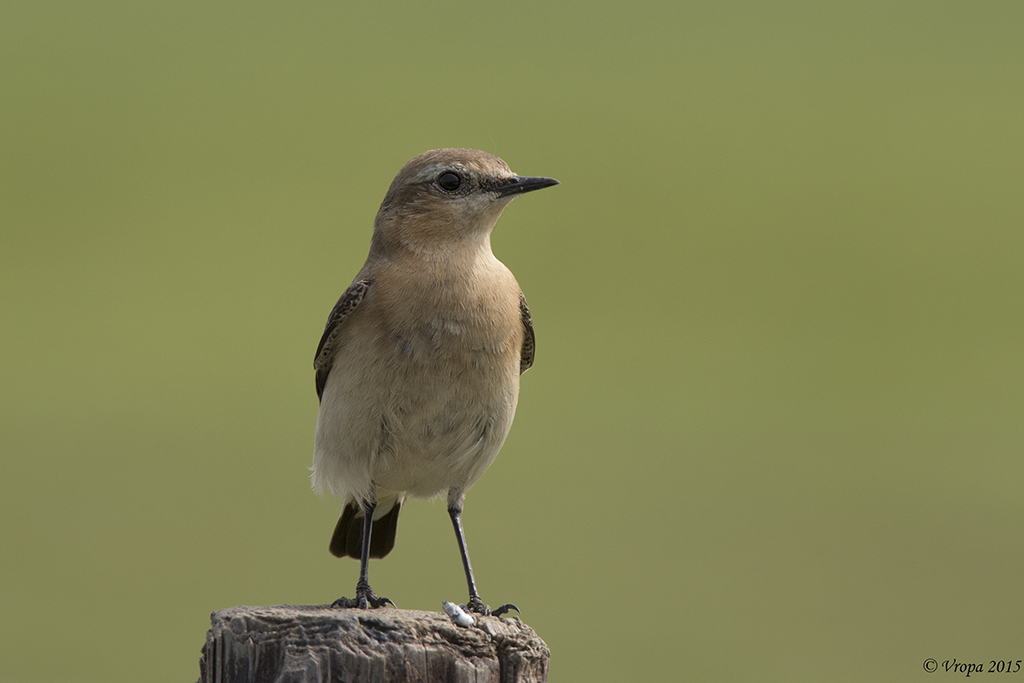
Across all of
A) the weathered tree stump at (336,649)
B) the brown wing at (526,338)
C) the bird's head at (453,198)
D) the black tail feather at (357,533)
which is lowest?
the black tail feather at (357,533)

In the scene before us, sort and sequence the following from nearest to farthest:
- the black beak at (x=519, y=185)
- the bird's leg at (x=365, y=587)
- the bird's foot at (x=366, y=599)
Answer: the bird's leg at (x=365, y=587)
the bird's foot at (x=366, y=599)
the black beak at (x=519, y=185)

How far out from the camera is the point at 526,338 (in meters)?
6.64

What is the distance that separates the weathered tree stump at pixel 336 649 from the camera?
4.00m

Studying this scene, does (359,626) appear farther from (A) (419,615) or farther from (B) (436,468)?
(B) (436,468)

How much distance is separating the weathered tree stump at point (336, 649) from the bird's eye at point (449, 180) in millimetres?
2845

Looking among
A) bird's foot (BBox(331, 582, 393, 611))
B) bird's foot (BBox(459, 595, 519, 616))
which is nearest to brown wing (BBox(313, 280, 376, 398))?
bird's foot (BBox(331, 582, 393, 611))

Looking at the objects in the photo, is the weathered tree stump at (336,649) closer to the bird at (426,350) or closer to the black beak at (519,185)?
the bird at (426,350)

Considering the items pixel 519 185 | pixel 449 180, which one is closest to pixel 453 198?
pixel 449 180

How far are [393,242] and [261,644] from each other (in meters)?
2.91

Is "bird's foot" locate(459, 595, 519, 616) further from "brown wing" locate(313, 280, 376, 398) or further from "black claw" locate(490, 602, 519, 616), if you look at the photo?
"brown wing" locate(313, 280, 376, 398)

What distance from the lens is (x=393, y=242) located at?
640 cm

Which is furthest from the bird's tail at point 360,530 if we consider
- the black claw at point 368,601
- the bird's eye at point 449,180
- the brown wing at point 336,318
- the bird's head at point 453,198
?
the bird's eye at point 449,180

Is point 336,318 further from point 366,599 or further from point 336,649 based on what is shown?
point 336,649

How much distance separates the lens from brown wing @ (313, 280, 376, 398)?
613 cm
